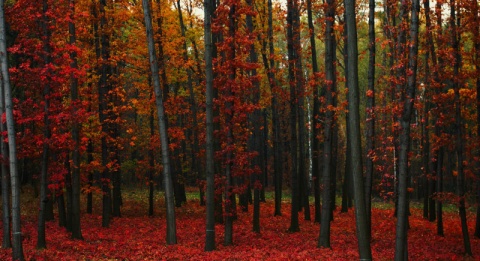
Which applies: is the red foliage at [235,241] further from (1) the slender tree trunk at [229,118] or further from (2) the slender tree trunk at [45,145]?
(1) the slender tree trunk at [229,118]

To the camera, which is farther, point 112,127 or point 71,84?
point 112,127

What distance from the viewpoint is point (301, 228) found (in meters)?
22.2

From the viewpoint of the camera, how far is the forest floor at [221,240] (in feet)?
49.8

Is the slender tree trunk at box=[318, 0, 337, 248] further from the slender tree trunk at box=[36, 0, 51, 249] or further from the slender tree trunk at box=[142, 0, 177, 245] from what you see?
the slender tree trunk at box=[36, 0, 51, 249]

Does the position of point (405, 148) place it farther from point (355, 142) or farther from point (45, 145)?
point (45, 145)

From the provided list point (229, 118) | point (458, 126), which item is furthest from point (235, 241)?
point (458, 126)

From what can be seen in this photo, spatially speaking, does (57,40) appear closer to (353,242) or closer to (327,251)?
(327,251)

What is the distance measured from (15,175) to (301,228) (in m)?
13.6

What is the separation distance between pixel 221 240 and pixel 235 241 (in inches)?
24.1

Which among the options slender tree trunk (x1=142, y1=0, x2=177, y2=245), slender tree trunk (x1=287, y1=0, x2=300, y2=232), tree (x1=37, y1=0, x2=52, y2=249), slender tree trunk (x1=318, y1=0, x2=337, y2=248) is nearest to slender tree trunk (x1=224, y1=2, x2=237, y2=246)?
slender tree trunk (x1=142, y1=0, x2=177, y2=245)

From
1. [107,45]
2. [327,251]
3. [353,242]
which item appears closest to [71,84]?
[107,45]

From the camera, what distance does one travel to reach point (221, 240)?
739 inches

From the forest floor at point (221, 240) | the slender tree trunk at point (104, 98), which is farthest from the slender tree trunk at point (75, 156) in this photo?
the slender tree trunk at point (104, 98)

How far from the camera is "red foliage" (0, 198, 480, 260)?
595 inches
